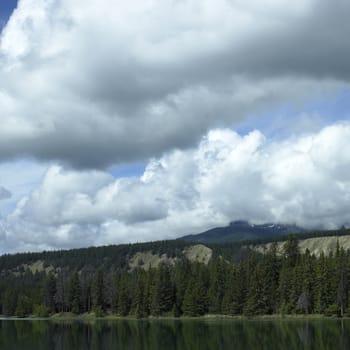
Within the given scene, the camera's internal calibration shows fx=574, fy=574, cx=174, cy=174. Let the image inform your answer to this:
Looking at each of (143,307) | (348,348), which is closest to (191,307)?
(143,307)

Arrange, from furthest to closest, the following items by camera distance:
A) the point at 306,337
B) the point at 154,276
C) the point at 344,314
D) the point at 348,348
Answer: the point at 154,276 → the point at 344,314 → the point at 306,337 → the point at 348,348

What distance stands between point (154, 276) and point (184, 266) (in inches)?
496

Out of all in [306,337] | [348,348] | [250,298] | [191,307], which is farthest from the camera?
[191,307]

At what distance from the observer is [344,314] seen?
149 m

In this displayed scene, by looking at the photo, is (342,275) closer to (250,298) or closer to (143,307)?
(250,298)

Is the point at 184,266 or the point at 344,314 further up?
the point at 184,266

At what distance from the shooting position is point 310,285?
15712 cm

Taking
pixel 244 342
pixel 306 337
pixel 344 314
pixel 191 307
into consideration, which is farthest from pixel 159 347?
pixel 191 307

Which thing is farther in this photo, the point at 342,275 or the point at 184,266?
the point at 184,266

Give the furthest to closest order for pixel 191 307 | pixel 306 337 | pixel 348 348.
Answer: pixel 191 307 → pixel 306 337 → pixel 348 348

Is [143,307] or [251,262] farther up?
[251,262]

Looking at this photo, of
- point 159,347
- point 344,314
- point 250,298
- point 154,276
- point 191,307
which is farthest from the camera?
point 154,276

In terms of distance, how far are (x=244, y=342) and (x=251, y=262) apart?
332ft

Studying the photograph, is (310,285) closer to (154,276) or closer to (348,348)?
(154,276)
